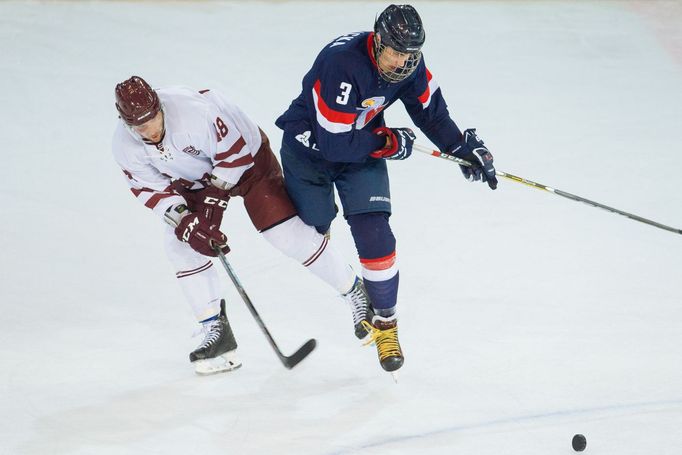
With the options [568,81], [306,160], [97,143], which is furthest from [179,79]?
[306,160]

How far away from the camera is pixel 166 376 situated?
394 cm

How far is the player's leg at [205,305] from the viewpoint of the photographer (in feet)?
12.9

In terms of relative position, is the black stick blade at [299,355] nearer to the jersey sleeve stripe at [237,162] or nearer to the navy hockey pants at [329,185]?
the navy hockey pants at [329,185]

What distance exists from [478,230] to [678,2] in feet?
12.1

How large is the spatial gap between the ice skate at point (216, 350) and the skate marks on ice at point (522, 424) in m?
0.77

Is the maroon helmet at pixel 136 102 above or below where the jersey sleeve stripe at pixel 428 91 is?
above

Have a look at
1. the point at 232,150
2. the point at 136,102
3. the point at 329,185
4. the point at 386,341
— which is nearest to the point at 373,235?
the point at 329,185

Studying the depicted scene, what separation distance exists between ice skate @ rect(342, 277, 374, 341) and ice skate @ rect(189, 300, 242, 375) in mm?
489

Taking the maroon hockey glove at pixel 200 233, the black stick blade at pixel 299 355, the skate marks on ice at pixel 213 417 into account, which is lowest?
the skate marks on ice at pixel 213 417

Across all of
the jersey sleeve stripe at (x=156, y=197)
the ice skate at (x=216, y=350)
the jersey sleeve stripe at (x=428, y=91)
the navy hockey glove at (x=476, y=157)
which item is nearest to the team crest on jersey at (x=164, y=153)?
the jersey sleeve stripe at (x=156, y=197)

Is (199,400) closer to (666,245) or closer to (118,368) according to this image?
(118,368)

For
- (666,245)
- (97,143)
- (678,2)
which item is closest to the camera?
(666,245)

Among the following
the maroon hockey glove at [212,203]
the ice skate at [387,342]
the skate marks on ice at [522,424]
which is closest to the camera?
the skate marks on ice at [522,424]

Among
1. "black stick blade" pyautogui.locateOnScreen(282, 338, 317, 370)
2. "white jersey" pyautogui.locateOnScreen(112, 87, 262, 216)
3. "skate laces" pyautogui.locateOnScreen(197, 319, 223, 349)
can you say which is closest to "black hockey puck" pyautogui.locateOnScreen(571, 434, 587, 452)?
"black stick blade" pyautogui.locateOnScreen(282, 338, 317, 370)
